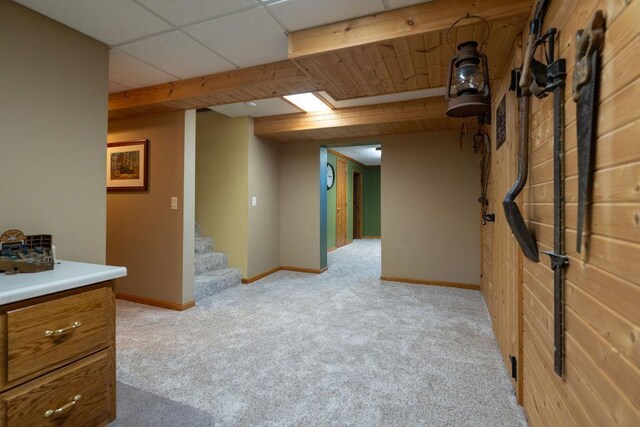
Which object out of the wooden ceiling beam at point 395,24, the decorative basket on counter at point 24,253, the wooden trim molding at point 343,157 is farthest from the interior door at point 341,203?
the decorative basket on counter at point 24,253

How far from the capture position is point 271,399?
1.84 meters

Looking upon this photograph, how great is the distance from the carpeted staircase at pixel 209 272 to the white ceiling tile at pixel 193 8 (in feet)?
8.99

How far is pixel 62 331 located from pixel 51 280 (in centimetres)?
21

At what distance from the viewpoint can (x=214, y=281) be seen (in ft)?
12.9

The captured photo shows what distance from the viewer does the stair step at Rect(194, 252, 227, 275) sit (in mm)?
4140

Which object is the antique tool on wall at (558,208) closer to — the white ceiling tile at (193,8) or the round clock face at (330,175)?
the white ceiling tile at (193,8)

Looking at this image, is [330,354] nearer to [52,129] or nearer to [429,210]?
[52,129]

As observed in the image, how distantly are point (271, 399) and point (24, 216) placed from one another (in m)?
1.80

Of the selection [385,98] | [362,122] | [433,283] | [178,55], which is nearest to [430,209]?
[433,283]

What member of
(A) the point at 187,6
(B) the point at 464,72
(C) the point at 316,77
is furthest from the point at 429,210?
(A) the point at 187,6

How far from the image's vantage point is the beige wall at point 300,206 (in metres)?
5.14

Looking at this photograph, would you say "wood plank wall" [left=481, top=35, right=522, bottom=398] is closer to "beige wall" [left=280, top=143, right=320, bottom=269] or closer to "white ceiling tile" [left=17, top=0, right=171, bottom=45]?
"white ceiling tile" [left=17, top=0, right=171, bottom=45]

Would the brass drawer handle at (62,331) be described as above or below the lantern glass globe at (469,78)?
below

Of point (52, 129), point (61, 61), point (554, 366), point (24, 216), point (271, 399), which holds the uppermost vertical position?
point (61, 61)
